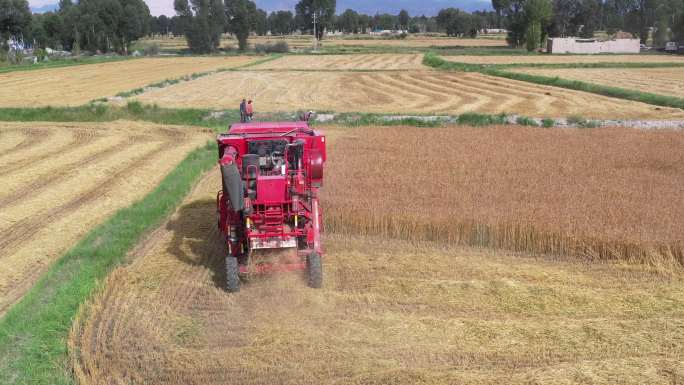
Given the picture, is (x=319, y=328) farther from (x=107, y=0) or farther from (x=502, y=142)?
(x=107, y=0)

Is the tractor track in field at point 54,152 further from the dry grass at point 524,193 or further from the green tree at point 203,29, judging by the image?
the green tree at point 203,29

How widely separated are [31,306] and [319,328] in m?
4.31

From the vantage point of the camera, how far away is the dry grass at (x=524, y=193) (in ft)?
36.1

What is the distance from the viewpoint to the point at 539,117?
2850cm

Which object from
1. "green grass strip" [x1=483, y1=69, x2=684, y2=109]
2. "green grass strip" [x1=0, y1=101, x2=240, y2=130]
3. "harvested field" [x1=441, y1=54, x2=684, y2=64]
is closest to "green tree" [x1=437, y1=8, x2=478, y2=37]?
"harvested field" [x1=441, y1=54, x2=684, y2=64]

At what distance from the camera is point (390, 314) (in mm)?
8695

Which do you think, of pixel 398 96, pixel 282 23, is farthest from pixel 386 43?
pixel 398 96

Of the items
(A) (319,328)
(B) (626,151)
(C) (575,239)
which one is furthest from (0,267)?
(B) (626,151)

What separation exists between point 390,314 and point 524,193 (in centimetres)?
618

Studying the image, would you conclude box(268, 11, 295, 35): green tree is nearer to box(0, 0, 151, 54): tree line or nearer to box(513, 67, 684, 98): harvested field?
box(0, 0, 151, 54): tree line

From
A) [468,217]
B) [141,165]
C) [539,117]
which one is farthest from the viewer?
[539,117]

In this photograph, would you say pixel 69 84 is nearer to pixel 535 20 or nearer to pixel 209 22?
pixel 209 22

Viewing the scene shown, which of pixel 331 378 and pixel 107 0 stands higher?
pixel 107 0

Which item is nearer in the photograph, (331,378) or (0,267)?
(331,378)
